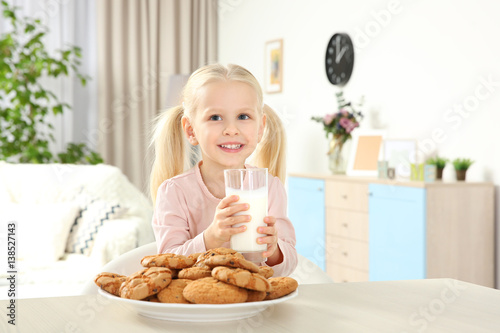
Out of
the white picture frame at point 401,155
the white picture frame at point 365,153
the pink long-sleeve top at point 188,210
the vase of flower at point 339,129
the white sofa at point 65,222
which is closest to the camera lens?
the pink long-sleeve top at point 188,210

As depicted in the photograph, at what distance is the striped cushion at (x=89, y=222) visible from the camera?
3225 mm

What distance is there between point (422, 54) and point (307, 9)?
1.31 m

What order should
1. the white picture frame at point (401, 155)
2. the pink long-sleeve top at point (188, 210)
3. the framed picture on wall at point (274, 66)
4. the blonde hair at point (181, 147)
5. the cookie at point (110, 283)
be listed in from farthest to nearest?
the framed picture on wall at point (274, 66) < the white picture frame at point (401, 155) < the blonde hair at point (181, 147) < the pink long-sleeve top at point (188, 210) < the cookie at point (110, 283)

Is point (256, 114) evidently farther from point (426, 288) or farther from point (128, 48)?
point (128, 48)

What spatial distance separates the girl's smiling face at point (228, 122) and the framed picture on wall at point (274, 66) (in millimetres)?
3682

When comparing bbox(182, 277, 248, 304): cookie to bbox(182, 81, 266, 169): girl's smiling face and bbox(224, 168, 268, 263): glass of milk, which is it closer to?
bbox(224, 168, 268, 263): glass of milk

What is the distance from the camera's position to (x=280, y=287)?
0.79 m

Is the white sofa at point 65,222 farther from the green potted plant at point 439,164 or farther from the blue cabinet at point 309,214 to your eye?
the green potted plant at point 439,164

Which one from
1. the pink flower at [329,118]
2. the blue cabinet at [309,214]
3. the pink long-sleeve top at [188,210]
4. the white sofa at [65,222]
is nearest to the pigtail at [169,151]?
the pink long-sleeve top at [188,210]

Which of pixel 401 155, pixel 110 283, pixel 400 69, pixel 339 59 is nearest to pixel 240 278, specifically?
pixel 110 283

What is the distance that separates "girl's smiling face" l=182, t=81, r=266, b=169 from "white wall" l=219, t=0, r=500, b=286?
210 centimetres

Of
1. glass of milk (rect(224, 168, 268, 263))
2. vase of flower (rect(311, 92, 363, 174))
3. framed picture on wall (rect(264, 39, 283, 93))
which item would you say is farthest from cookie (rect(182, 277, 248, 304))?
framed picture on wall (rect(264, 39, 283, 93))

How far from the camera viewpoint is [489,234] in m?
3.10

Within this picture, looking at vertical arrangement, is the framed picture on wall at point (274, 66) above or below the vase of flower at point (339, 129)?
above
